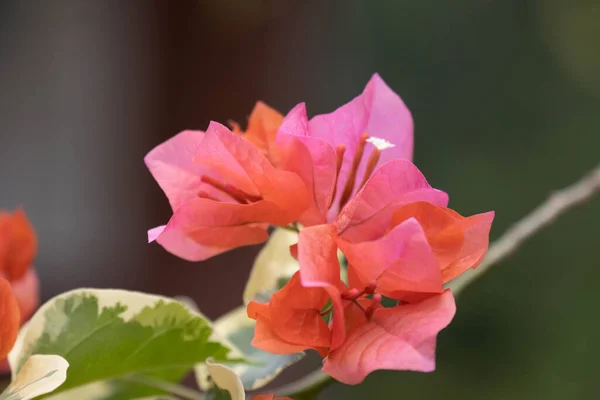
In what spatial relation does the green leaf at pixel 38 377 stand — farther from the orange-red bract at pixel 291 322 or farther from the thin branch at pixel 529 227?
the thin branch at pixel 529 227

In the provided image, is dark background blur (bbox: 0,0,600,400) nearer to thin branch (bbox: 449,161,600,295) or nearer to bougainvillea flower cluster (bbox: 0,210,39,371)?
thin branch (bbox: 449,161,600,295)

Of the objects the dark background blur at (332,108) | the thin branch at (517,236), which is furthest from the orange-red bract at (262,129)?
the dark background blur at (332,108)

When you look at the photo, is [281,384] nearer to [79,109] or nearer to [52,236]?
[52,236]

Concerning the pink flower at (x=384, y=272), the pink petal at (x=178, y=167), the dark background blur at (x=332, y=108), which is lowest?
the dark background blur at (x=332, y=108)

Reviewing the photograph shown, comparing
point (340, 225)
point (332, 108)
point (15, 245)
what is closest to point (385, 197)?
point (340, 225)

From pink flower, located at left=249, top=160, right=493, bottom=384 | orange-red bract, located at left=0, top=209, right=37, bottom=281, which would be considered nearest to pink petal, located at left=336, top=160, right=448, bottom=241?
pink flower, located at left=249, top=160, right=493, bottom=384
